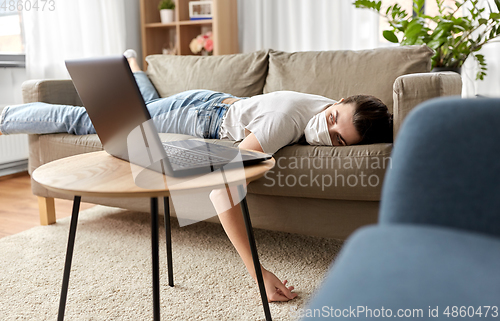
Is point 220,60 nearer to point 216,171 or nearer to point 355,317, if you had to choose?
point 216,171

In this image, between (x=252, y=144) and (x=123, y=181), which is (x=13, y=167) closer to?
(x=252, y=144)

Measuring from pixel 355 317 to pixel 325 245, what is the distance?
1.29 metres

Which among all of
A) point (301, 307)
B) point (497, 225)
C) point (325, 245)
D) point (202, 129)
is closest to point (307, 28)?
point (202, 129)

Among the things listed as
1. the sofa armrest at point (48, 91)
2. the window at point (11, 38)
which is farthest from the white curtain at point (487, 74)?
the window at point (11, 38)

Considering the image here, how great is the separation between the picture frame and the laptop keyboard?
2.61m

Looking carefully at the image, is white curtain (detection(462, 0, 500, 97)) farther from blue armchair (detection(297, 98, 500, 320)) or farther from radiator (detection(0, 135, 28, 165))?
radiator (detection(0, 135, 28, 165))

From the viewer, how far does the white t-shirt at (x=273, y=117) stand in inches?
52.8

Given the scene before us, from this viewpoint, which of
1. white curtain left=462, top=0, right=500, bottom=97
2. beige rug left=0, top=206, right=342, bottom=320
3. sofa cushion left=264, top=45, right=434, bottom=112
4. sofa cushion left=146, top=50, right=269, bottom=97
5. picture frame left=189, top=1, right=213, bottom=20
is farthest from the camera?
picture frame left=189, top=1, right=213, bottom=20

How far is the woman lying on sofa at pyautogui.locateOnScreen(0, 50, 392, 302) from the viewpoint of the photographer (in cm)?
127

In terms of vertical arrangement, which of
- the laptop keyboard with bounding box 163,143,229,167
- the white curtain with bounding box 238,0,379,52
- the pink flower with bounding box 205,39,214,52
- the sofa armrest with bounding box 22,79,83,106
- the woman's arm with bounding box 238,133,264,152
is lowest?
the woman's arm with bounding box 238,133,264,152

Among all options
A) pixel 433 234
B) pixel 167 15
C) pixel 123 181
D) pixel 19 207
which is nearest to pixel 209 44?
pixel 167 15

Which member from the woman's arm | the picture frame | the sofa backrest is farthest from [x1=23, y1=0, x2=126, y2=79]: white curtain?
the woman's arm

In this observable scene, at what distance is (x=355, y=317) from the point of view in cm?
40

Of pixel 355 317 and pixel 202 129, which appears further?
pixel 202 129
